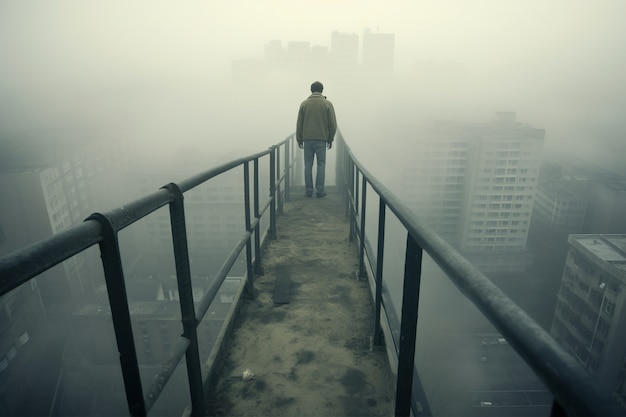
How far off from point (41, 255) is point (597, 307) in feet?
104

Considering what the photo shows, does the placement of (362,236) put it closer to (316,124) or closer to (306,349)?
(306,349)

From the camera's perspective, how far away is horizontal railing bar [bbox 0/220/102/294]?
68cm

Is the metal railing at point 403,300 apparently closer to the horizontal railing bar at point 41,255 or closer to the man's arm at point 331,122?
the horizontal railing bar at point 41,255

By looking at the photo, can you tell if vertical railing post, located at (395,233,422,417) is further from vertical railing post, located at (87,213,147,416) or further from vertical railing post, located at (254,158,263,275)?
vertical railing post, located at (254,158,263,275)

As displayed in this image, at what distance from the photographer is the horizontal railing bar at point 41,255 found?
2.23 ft

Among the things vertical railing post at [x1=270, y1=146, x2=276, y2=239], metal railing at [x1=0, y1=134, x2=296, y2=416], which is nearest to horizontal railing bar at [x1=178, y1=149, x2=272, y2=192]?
metal railing at [x1=0, y1=134, x2=296, y2=416]

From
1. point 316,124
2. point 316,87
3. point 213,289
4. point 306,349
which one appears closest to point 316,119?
point 316,124

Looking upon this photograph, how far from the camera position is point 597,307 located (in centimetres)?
2355

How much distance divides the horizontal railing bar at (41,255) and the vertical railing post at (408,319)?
1.10m

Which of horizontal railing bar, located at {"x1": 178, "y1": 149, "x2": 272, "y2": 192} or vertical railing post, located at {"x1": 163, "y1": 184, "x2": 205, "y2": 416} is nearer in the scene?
vertical railing post, located at {"x1": 163, "y1": 184, "x2": 205, "y2": 416}

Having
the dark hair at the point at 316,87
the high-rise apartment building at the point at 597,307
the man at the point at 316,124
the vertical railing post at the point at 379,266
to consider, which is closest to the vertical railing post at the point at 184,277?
the vertical railing post at the point at 379,266

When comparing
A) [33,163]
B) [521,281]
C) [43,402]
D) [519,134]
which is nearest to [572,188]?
[519,134]

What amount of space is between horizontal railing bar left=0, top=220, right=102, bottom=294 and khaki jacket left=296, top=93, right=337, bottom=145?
225 inches

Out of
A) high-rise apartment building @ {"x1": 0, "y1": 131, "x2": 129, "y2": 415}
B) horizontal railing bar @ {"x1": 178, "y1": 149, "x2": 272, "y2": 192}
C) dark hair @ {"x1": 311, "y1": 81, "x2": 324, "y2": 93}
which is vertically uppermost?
dark hair @ {"x1": 311, "y1": 81, "x2": 324, "y2": 93}
